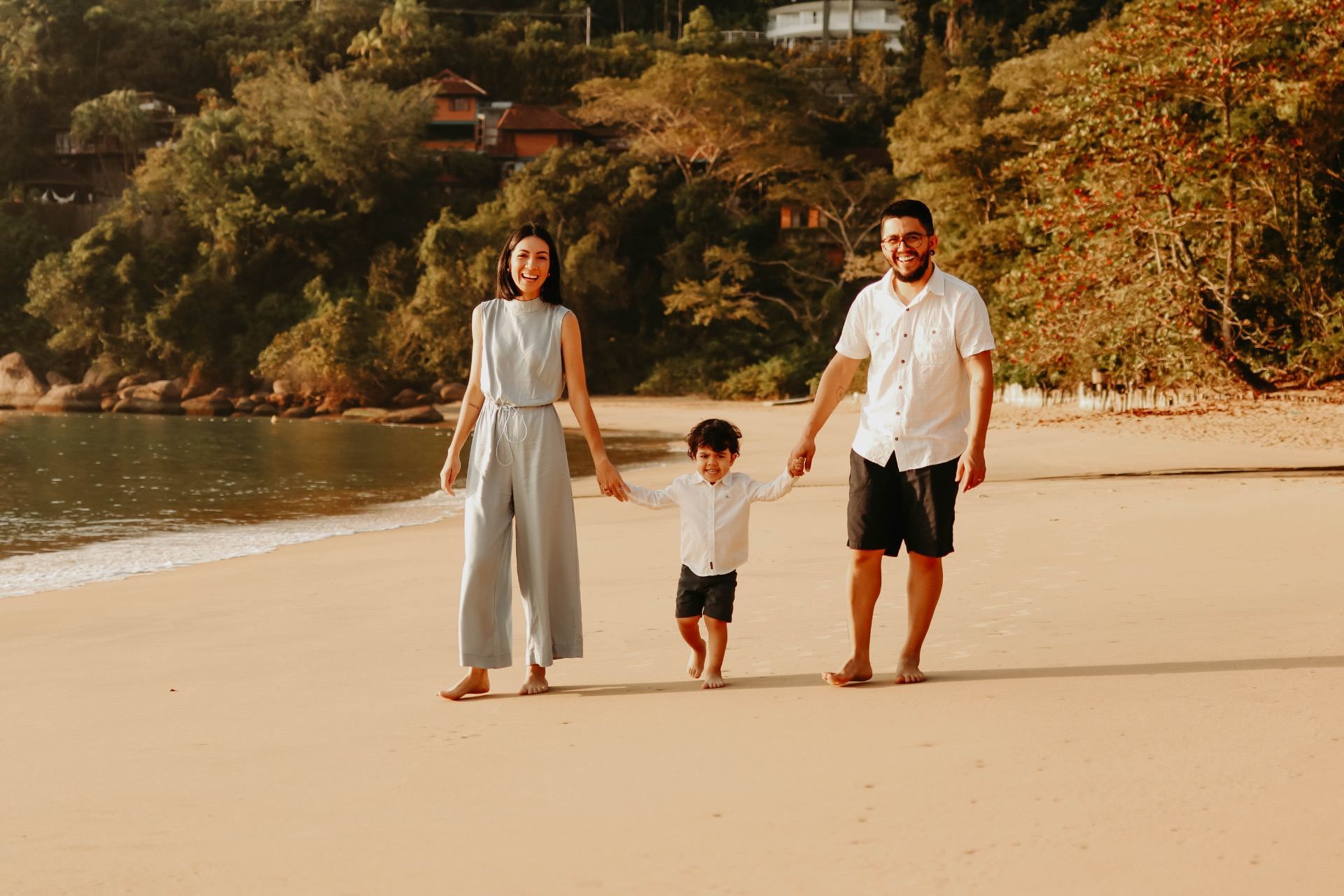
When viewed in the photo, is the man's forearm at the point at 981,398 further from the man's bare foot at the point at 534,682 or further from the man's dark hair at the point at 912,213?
the man's bare foot at the point at 534,682

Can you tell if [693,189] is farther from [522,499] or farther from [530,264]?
[522,499]

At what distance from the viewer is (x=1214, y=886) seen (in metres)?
2.38

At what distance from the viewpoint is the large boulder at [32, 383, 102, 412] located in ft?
123

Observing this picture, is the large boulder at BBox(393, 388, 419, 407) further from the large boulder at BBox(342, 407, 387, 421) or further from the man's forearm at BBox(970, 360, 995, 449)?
the man's forearm at BBox(970, 360, 995, 449)

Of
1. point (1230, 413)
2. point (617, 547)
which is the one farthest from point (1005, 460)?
point (617, 547)

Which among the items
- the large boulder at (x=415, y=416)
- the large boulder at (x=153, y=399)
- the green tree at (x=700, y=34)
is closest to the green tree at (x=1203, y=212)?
the large boulder at (x=415, y=416)

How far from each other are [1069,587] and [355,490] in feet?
37.8

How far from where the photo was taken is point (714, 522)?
13.6 ft

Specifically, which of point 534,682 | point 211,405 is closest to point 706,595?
point 534,682

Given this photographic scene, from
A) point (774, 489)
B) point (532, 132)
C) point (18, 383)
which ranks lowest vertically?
point (18, 383)

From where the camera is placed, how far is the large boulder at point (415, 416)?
104ft

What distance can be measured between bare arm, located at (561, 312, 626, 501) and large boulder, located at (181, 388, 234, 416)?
1328 inches

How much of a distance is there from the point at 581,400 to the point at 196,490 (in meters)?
12.9

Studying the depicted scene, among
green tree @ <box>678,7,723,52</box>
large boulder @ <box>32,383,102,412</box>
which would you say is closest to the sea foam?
large boulder @ <box>32,383,102,412</box>
